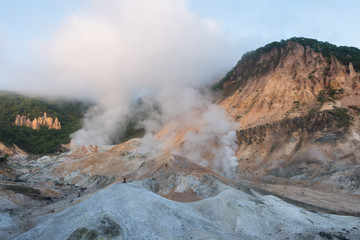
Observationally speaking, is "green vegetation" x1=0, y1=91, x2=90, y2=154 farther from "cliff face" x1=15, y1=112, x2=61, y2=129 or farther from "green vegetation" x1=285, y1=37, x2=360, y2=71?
"green vegetation" x1=285, y1=37, x2=360, y2=71

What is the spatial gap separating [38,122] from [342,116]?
120988 millimetres

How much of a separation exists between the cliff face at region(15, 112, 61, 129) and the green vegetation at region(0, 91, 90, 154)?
88.2 inches

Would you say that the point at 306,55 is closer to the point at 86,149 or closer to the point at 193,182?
the point at 193,182

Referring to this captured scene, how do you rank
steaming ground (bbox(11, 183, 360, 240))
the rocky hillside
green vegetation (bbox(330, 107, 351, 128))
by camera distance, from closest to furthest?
steaming ground (bbox(11, 183, 360, 240)), the rocky hillside, green vegetation (bbox(330, 107, 351, 128))

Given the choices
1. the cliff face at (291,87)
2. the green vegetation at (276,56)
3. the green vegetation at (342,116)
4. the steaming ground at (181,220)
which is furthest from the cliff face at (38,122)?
the green vegetation at (342,116)

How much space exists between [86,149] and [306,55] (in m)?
72.9

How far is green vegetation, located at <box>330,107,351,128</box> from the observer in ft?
133

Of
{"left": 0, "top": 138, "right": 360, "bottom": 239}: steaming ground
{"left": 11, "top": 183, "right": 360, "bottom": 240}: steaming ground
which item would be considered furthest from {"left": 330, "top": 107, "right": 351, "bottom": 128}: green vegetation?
{"left": 11, "top": 183, "right": 360, "bottom": 240}: steaming ground

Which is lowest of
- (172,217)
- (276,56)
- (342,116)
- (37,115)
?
(172,217)

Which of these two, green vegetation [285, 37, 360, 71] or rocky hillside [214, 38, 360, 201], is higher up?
green vegetation [285, 37, 360, 71]

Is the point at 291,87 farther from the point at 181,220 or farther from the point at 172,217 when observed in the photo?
the point at 172,217

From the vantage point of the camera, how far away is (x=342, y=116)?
41.9m

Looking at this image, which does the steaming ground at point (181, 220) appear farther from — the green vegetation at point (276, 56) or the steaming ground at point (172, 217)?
the green vegetation at point (276, 56)

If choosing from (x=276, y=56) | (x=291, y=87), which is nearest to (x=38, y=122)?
(x=276, y=56)
